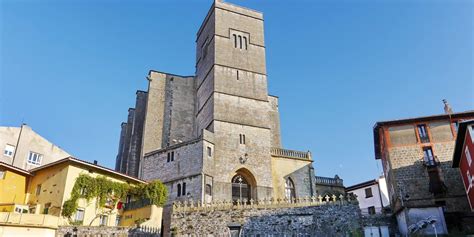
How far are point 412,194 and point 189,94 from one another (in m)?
25.8

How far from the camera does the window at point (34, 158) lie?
120 feet

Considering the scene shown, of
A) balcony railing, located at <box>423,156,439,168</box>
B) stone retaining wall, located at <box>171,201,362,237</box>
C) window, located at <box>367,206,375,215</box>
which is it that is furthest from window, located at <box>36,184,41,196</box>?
window, located at <box>367,206,375,215</box>

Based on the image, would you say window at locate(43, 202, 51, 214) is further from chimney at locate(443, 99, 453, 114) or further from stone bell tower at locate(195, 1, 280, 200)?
chimney at locate(443, 99, 453, 114)

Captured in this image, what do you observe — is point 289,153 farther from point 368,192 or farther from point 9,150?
point 9,150

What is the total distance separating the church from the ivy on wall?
12.9ft

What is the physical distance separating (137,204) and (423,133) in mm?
21978

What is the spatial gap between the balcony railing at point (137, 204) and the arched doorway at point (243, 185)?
8.16 meters

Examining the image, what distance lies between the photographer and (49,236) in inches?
926

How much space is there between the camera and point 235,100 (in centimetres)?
3800

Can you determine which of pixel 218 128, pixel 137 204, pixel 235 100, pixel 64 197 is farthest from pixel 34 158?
pixel 235 100

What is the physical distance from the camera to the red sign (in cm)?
2306

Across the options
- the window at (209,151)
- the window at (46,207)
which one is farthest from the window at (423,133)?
the window at (46,207)

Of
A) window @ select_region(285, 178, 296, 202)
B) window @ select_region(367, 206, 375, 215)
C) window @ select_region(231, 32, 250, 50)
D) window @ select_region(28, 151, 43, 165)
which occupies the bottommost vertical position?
window @ select_region(367, 206, 375, 215)

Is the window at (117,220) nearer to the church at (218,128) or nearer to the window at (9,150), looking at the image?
the church at (218,128)
